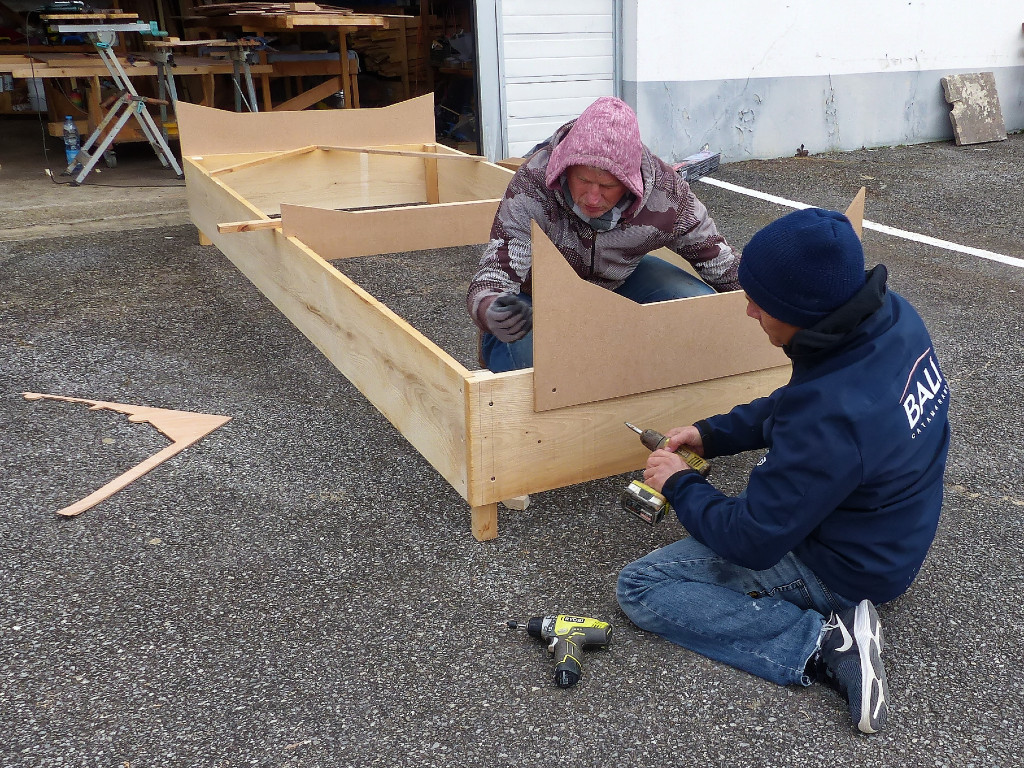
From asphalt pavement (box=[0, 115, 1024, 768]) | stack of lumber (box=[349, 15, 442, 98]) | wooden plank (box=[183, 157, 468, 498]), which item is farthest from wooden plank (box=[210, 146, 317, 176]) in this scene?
stack of lumber (box=[349, 15, 442, 98])

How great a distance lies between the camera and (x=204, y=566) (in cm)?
241

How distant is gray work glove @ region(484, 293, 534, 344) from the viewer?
2.56m

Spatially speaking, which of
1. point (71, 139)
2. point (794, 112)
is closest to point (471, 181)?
point (794, 112)

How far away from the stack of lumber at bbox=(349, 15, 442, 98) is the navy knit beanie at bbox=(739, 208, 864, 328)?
28.6 ft

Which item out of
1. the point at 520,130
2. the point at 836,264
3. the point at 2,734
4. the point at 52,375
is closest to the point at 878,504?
the point at 836,264

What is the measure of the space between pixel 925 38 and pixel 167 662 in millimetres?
8902

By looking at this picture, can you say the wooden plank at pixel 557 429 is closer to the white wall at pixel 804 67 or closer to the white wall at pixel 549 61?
the white wall at pixel 549 61

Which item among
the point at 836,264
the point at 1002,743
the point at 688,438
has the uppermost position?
the point at 836,264

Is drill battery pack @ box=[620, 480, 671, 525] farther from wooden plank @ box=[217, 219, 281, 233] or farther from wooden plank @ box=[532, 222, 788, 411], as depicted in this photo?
wooden plank @ box=[217, 219, 281, 233]

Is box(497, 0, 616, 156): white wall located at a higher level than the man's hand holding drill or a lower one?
higher

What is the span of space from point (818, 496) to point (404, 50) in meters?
9.15

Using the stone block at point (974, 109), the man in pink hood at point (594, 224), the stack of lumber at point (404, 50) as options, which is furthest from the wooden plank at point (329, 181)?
the stone block at point (974, 109)

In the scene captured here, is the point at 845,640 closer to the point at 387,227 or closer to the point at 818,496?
the point at 818,496

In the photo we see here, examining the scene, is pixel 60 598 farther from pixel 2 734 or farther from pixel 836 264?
pixel 836 264
